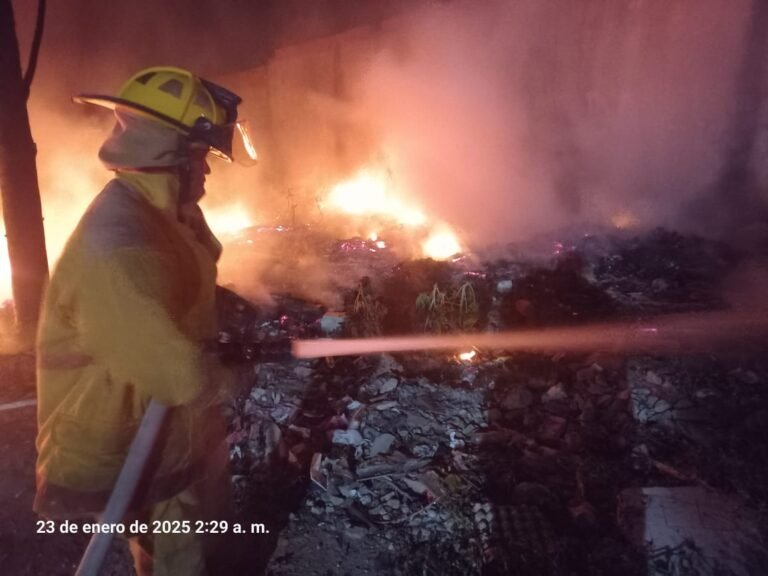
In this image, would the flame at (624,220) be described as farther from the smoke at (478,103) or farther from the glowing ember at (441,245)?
the glowing ember at (441,245)

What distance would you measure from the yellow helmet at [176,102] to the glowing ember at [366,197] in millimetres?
7578

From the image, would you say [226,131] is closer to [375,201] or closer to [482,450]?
[482,450]

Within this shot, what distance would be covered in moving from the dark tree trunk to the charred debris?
196 centimetres

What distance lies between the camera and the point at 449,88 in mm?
9703

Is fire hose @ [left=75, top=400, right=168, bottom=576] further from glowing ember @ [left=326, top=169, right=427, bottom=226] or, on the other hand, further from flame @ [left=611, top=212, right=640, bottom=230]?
flame @ [left=611, top=212, right=640, bottom=230]

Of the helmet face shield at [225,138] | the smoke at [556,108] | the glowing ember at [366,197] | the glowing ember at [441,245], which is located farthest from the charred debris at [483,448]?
→ the glowing ember at [366,197]

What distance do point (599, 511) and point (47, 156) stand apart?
8.18 meters

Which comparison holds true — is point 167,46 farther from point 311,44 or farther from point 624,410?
point 624,410

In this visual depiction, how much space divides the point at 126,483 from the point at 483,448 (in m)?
2.60

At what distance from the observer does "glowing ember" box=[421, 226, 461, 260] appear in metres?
8.14

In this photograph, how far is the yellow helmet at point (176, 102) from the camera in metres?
2.01

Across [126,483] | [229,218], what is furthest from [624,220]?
[126,483]

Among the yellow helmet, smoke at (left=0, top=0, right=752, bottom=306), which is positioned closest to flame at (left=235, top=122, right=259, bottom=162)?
the yellow helmet

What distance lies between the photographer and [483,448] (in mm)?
3973
